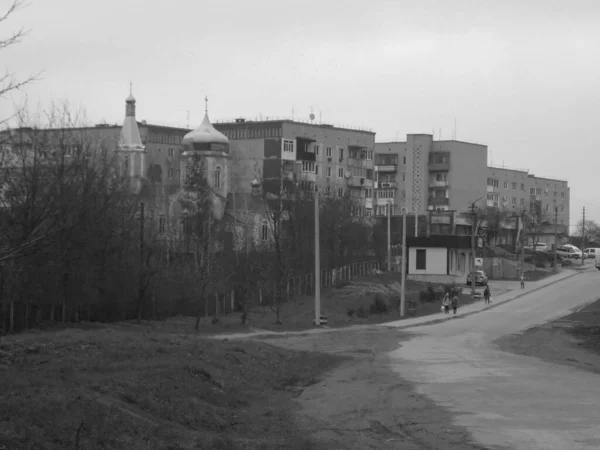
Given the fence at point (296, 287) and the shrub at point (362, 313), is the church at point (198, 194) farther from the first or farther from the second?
the shrub at point (362, 313)

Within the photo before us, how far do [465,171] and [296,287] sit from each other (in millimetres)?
69912

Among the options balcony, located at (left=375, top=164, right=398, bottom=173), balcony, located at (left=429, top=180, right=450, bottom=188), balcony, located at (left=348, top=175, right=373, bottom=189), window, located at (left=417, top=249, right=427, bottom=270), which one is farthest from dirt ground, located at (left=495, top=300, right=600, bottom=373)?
balcony, located at (left=375, top=164, right=398, bottom=173)

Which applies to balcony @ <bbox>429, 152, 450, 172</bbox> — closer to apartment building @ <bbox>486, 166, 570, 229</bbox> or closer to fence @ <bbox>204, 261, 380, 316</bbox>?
apartment building @ <bbox>486, 166, 570, 229</bbox>

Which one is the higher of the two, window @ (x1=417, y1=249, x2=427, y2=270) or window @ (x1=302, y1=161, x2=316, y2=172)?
window @ (x1=302, y1=161, x2=316, y2=172)

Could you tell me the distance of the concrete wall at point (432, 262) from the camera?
83.5m

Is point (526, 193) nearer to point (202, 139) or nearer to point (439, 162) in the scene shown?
point (439, 162)

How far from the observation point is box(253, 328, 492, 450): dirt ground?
15656 millimetres

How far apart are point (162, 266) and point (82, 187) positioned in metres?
12.8

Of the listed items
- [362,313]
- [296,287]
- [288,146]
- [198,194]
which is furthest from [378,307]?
[288,146]

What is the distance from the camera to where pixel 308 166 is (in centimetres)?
11769

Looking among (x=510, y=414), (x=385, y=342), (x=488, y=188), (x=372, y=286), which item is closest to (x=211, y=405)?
(x=510, y=414)

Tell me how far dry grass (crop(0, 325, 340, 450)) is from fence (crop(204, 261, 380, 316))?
25483 mm

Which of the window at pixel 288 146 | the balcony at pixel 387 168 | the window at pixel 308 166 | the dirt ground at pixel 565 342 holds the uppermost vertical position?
the window at pixel 288 146

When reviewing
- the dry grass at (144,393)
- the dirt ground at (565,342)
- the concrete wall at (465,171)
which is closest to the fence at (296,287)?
the dirt ground at (565,342)
